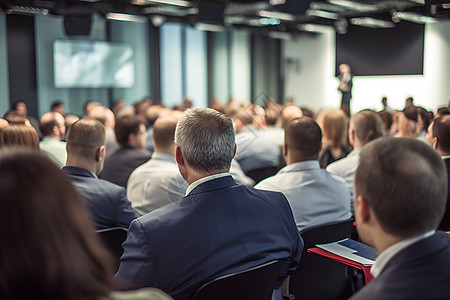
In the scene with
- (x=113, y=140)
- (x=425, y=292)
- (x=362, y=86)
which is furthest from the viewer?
(x=362, y=86)

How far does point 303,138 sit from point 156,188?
3.27ft

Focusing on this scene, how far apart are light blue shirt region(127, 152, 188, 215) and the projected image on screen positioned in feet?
26.9

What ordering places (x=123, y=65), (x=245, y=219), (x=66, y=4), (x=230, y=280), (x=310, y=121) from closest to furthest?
(x=230, y=280) < (x=245, y=219) < (x=310, y=121) < (x=66, y=4) < (x=123, y=65)

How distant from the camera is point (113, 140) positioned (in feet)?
18.7

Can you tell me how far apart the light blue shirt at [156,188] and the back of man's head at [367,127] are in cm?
162

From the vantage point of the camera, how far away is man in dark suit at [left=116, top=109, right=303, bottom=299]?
1.75 m

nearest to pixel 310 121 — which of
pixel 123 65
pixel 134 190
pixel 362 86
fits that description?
pixel 134 190

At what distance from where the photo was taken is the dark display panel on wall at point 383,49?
1282 cm

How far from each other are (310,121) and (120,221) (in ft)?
4.17

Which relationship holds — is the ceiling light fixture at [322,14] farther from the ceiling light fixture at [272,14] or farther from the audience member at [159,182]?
the audience member at [159,182]

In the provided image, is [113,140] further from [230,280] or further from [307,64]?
[307,64]

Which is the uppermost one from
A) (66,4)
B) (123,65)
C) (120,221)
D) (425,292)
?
(66,4)

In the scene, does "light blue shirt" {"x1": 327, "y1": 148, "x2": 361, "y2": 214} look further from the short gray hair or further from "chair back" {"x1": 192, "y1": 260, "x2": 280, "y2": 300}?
"chair back" {"x1": 192, "y1": 260, "x2": 280, "y2": 300}

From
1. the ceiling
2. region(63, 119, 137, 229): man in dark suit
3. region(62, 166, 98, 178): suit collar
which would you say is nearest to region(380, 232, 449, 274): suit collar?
region(63, 119, 137, 229): man in dark suit
